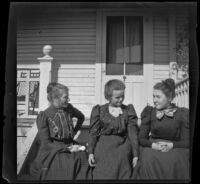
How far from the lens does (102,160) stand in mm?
3725

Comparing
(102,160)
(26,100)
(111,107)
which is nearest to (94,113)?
(111,107)

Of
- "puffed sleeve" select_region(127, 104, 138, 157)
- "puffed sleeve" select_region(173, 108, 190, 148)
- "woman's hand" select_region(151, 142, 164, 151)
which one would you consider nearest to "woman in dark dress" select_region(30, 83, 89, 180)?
"puffed sleeve" select_region(127, 104, 138, 157)

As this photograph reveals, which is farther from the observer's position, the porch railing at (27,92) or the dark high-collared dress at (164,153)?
the porch railing at (27,92)

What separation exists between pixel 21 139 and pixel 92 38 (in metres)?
1.45

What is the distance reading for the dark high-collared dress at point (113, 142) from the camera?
3686 mm

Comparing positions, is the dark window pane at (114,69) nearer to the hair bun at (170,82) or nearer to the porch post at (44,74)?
the hair bun at (170,82)

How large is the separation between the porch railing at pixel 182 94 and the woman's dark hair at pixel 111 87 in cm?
62

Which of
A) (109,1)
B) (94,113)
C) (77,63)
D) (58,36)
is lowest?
(94,113)

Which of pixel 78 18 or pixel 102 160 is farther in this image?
pixel 78 18

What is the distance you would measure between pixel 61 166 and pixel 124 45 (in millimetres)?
1620

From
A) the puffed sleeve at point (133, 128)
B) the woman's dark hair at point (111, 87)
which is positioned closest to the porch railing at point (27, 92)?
the woman's dark hair at point (111, 87)

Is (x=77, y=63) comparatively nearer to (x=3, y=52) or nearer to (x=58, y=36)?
(x=58, y=36)

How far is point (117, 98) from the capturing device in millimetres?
3869

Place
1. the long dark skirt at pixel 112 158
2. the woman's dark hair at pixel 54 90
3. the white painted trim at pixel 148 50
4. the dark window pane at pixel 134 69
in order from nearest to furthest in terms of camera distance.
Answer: the long dark skirt at pixel 112 158 → the woman's dark hair at pixel 54 90 → the white painted trim at pixel 148 50 → the dark window pane at pixel 134 69
